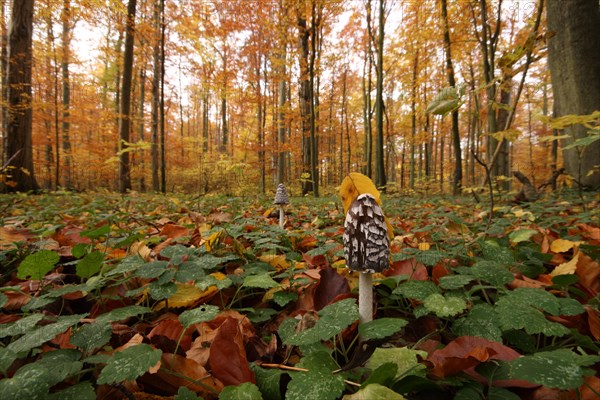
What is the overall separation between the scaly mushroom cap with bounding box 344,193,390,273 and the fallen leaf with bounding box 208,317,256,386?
51 centimetres

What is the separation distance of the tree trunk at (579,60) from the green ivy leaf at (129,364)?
6787 millimetres

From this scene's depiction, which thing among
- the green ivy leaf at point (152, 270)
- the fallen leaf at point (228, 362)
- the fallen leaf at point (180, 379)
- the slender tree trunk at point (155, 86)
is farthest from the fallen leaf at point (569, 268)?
the slender tree trunk at point (155, 86)

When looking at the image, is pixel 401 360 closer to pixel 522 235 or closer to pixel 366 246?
pixel 366 246

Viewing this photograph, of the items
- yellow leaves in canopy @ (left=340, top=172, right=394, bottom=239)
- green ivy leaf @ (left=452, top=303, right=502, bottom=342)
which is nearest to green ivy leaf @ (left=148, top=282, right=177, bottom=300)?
yellow leaves in canopy @ (left=340, top=172, right=394, bottom=239)

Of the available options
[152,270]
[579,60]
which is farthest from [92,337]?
[579,60]

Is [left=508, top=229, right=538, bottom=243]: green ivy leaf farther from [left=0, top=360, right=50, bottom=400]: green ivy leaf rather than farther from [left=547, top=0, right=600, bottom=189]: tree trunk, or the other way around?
[left=547, top=0, right=600, bottom=189]: tree trunk

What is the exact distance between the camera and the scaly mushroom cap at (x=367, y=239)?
116 cm

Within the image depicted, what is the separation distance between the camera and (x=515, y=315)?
3.53ft

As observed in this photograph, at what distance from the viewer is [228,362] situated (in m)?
1.02

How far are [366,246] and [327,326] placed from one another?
1.10 ft

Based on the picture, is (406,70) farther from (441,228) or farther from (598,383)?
(598,383)

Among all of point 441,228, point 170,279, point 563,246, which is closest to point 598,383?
point 563,246

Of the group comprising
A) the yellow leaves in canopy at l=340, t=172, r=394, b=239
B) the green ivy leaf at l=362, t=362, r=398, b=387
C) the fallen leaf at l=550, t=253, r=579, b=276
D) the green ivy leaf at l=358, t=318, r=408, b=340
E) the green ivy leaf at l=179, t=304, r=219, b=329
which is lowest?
the green ivy leaf at l=362, t=362, r=398, b=387

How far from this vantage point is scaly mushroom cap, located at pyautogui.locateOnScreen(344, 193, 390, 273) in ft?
3.81
